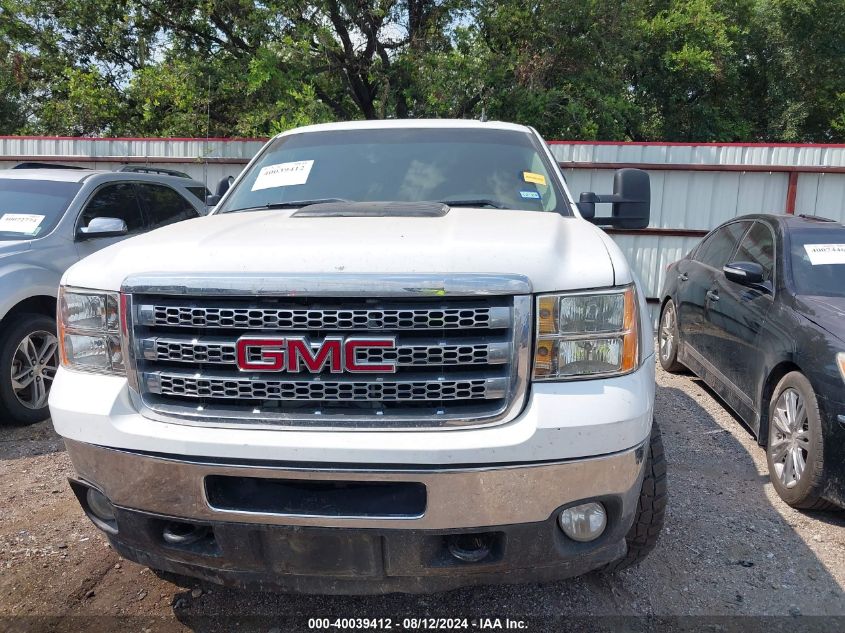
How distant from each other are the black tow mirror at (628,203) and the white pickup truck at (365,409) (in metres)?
1.39

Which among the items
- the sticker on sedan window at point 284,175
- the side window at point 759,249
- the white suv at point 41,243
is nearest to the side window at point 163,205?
the white suv at point 41,243

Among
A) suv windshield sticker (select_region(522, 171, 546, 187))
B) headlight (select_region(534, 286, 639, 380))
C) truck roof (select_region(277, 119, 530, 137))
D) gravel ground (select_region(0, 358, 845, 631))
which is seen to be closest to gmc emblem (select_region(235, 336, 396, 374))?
headlight (select_region(534, 286, 639, 380))

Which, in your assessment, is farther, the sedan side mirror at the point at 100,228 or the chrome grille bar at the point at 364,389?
the sedan side mirror at the point at 100,228

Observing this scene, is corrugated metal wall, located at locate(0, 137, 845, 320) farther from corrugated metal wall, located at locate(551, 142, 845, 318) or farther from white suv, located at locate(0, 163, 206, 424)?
white suv, located at locate(0, 163, 206, 424)

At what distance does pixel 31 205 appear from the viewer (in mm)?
5059

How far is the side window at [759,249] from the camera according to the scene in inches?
167

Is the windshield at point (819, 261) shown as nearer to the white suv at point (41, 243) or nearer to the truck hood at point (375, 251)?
the truck hood at point (375, 251)

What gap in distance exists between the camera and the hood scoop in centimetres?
254

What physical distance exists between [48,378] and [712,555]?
455 centimetres

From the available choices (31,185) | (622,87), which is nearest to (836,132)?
(622,87)

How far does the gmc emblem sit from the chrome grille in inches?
0.8

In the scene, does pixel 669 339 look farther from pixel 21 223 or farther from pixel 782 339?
pixel 21 223

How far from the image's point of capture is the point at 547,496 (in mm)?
1837

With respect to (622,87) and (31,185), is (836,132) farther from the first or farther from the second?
(31,185)
